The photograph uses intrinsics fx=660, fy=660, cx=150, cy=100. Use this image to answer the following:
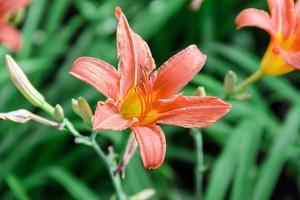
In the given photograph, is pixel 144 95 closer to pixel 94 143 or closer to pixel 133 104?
pixel 133 104

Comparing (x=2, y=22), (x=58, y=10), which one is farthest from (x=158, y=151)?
(x=58, y=10)

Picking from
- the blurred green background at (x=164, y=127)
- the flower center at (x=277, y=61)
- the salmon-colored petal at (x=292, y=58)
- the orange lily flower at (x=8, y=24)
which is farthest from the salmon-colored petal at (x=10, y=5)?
the salmon-colored petal at (x=292, y=58)

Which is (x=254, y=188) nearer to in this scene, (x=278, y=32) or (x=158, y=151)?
(x=278, y=32)

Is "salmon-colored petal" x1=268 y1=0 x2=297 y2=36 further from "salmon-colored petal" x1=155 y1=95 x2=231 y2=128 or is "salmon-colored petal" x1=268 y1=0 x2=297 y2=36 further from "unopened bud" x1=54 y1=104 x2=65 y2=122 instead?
"unopened bud" x1=54 y1=104 x2=65 y2=122

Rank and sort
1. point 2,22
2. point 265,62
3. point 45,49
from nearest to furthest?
point 265,62 < point 2,22 < point 45,49

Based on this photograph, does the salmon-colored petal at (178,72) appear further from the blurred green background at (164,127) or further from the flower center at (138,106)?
the blurred green background at (164,127)

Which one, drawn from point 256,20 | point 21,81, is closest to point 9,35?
point 21,81
